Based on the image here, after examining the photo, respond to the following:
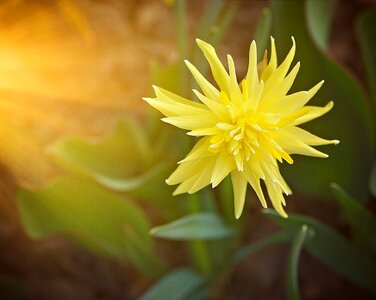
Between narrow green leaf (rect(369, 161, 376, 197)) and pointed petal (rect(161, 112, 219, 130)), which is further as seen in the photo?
narrow green leaf (rect(369, 161, 376, 197))

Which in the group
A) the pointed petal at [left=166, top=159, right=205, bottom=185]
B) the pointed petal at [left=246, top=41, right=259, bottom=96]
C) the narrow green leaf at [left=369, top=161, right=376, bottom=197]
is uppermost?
the pointed petal at [left=246, top=41, right=259, bottom=96]

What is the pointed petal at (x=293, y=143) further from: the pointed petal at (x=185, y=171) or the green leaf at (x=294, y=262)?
the green leaf at (x=294, y=262)

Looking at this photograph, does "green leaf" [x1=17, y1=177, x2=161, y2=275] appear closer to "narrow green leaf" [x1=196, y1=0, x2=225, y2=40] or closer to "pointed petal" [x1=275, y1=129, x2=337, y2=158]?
"narrow green leaf" [x1=196, y1=0, x2=225, y2=40]

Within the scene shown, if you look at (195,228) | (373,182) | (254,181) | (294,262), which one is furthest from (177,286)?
(254,181)

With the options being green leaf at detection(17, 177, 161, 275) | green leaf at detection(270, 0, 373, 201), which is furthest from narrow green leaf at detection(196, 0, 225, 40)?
green leaf at detection(17, 177, 161, 275)

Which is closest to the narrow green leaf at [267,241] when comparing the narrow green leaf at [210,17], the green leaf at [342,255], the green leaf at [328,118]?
the green leaf at [342,255]

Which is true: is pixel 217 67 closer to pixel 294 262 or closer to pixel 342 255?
pixel 294 262
